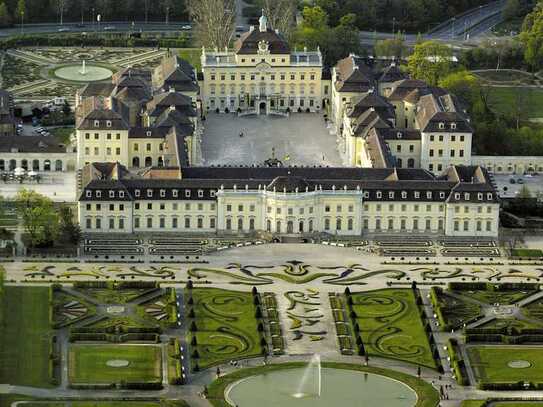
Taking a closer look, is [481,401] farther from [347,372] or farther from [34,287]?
[34,287]

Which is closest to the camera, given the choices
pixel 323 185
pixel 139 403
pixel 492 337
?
pixel 139 403

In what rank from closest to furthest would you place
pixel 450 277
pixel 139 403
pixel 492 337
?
pixel 139 403, pixel 492 337, pixel 450 277

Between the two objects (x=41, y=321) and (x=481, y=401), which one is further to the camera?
(x=41, y=321)

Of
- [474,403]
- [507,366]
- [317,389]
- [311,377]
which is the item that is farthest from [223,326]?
[474,403]

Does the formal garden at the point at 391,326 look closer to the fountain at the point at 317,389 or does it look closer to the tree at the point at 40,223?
the fountain at the point at 317,389

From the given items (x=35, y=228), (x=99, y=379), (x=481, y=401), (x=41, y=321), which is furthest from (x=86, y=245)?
(x=481, y=401)

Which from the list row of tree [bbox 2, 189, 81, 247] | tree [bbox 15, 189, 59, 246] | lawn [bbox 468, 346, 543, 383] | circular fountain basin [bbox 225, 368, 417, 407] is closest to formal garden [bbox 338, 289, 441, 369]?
lawn [bbox 468, 346, 543, 383]
